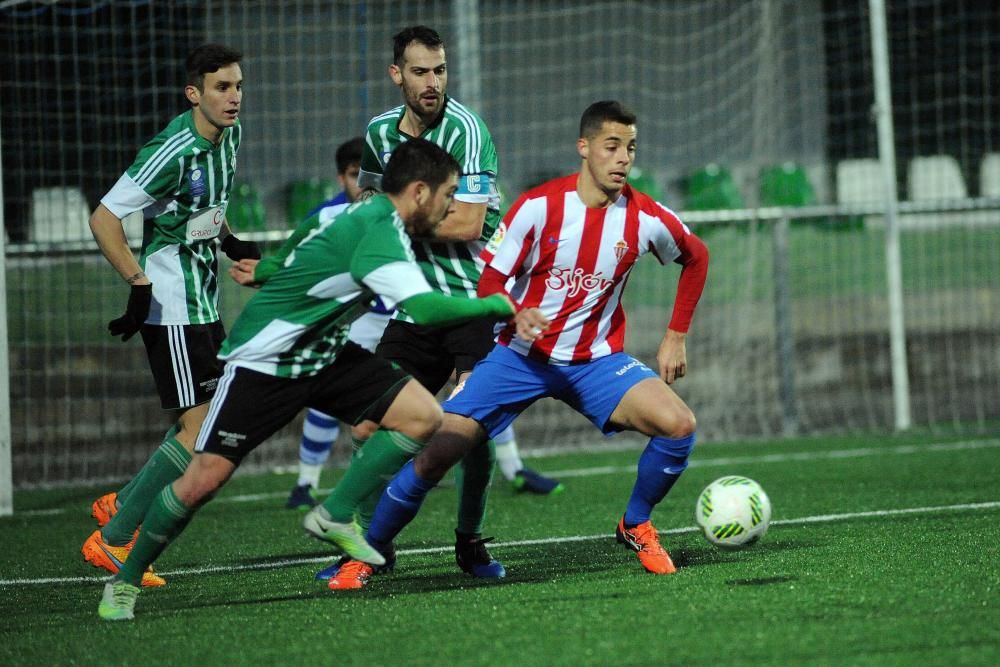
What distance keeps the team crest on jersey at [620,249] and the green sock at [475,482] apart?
3.07 ft

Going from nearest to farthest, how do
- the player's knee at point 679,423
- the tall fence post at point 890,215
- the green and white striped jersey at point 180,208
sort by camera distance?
the player's knee at point 679,423, the green and white striped jersey at point 180,208, the tall fence post at point 890,215

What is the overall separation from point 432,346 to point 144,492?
134 cm

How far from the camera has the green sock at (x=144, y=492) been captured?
5.70 m

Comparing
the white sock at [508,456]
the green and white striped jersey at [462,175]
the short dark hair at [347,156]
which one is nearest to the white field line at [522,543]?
the green and white striped jersey at [462,175]

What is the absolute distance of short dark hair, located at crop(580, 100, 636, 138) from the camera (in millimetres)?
5598

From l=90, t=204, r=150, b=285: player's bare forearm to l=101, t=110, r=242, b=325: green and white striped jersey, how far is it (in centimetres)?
4

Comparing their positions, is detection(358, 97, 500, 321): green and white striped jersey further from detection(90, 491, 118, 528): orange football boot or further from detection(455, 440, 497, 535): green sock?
detection(90, 491, 118, 528): orange football boot

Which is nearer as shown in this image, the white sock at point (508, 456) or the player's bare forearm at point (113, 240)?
the player's bare forearm at point (113, 240)

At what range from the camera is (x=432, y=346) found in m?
6.07

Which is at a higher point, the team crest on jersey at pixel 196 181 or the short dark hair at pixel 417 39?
the short dark hair at pixel 417 39

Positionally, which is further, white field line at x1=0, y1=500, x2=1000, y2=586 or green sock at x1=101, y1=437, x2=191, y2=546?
white field line at x1=0, y1=500, x2=1000, y2=586

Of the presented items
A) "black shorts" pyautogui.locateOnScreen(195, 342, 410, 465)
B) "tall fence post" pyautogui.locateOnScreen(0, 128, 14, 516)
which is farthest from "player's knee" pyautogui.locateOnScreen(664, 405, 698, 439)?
"tall fence post" pyautogui.locateOnScreen(0, 128, 14, 516)

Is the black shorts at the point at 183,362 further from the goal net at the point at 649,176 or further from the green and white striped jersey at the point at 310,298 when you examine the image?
the goal net at the point at 649,176

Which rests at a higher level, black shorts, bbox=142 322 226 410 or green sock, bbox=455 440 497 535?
black shorts, bbox=142 322 226 410
